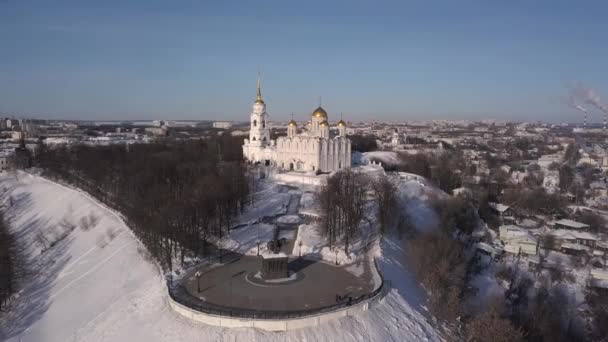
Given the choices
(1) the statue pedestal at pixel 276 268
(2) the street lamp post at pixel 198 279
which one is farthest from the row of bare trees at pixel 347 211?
(2) the street lamp post at pixel 198 279

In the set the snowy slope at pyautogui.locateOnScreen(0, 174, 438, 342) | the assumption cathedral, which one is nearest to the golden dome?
the assumption cathedral

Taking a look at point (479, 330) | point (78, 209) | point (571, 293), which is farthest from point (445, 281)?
point (78, 209)

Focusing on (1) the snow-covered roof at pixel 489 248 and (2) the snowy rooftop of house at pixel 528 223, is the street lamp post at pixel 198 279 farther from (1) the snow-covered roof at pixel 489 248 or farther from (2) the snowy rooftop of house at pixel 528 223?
(2) the snowy rooftop of house at pixel 528 223

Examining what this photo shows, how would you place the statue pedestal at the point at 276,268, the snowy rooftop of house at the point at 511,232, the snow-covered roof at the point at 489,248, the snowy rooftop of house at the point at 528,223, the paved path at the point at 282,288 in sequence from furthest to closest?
the snowy rooftop of house at the point at 528,223, the snowy rooftop of house at the point at 511,232, the snow-covered roof at the point at 489,248, the statue pedestal at the point at 276,268, the paved path at the point at 282,288

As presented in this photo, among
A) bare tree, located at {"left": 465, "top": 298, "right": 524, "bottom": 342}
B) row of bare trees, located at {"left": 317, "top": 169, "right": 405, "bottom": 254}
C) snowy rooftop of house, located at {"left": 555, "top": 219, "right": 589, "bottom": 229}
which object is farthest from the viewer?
snowy rooftop of house, located at {"left": 555, "top": 219, "right": 589, "bottom": 229}

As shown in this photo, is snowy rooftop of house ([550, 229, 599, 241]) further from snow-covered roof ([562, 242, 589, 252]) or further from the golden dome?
the golden dome

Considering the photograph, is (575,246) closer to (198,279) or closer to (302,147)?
(302,147)

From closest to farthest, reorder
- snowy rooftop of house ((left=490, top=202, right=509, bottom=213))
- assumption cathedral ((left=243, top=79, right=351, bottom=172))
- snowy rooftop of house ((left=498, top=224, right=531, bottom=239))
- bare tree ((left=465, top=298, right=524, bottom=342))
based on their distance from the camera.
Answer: bare tree ((left=465, top=298, right=524, bottom=342)) < snowy rooftop of house ((left=498, top=224, right=531, bottom=239)) < snowy rooftop of house ((left=490, top=202, right=509, bottom=213)) < assumption cathedral ((left=243, top=79, right=351, bottom=172))

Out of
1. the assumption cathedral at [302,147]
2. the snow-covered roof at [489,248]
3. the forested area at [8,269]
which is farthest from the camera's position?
the assumption cathedral at [302,147]
